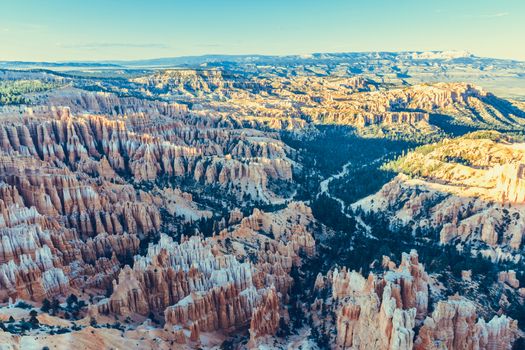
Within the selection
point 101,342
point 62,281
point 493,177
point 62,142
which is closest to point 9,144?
point 62,142

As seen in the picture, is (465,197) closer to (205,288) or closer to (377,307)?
(377,307)

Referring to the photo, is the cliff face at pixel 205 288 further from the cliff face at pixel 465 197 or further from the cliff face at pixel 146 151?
the cliff face at pixel 146 151

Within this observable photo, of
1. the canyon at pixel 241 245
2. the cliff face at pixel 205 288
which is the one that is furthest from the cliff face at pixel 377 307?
the cliff face at pixel 205 288

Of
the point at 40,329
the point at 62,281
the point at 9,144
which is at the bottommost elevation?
the point at 62,281

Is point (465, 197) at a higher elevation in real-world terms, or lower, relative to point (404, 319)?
lower

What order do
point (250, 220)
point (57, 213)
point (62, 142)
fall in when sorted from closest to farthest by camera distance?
point (57, 213)
point (250, 220)
point (62, 142)

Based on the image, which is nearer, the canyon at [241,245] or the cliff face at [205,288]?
the canyon at [241,245]

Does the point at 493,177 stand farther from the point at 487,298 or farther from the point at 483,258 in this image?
the point at 487,298

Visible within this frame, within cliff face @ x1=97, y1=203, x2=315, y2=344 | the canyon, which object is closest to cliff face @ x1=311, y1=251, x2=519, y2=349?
the canyon

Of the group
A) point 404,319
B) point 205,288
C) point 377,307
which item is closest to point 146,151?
point 205,288

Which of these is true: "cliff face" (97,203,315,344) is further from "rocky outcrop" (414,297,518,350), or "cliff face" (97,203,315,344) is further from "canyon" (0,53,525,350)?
"rocky outcrop" (414,297,518,350)

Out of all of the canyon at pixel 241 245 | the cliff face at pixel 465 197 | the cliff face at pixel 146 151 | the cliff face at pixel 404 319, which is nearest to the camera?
the cliff face at pixel 404 319
